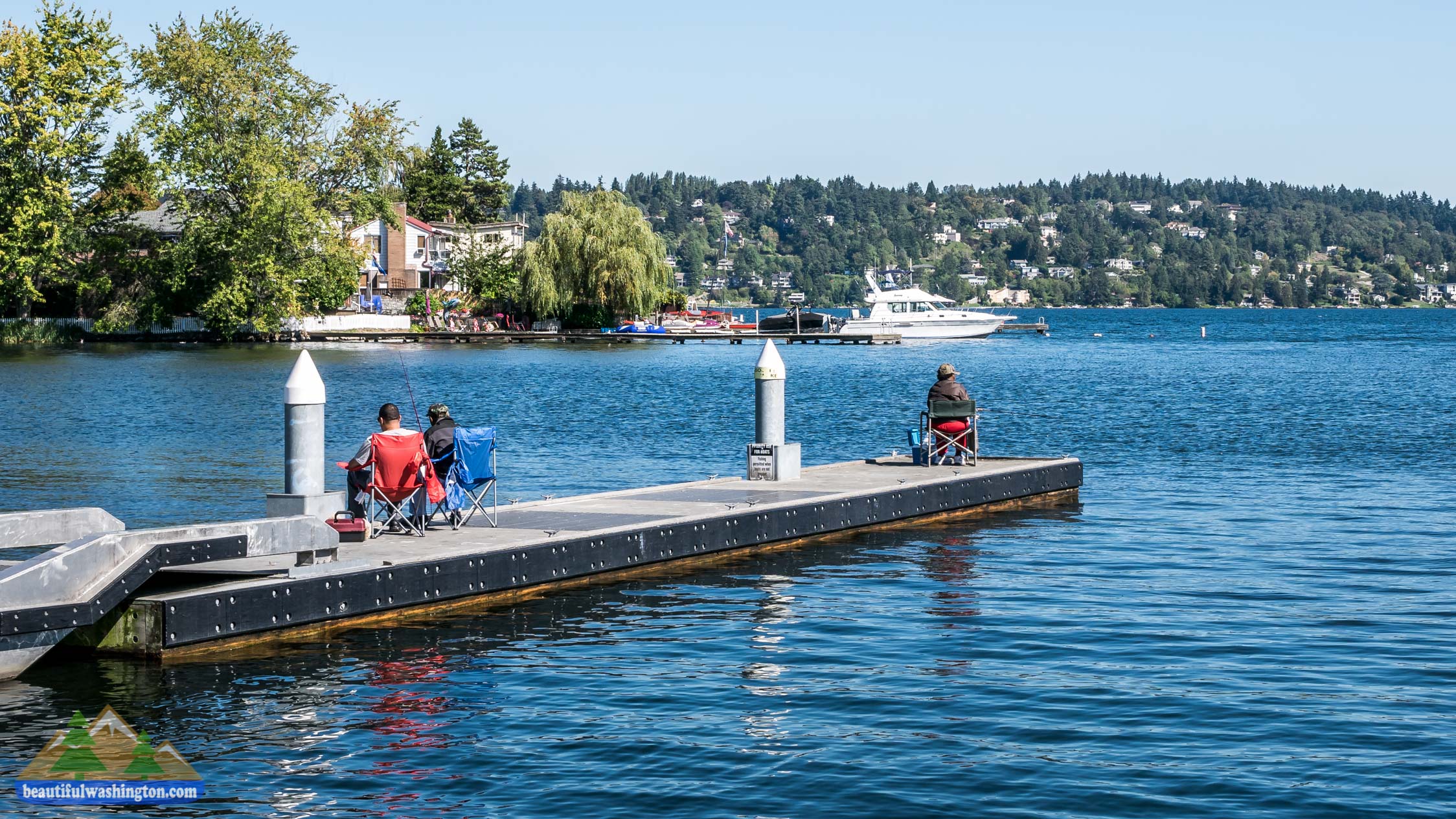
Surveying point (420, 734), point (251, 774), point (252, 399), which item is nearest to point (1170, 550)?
point (420, 734)

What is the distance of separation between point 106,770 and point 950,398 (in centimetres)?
1442

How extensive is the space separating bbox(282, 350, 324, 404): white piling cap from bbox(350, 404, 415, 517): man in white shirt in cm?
62

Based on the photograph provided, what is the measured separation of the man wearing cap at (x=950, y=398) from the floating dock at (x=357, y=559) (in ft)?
5.38

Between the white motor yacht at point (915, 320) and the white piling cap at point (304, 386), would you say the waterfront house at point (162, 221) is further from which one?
the white piling cap at point (304, 386)

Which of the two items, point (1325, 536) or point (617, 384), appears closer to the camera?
point (1325, 536)

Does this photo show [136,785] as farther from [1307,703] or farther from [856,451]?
[856,451]

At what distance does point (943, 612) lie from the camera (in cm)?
1567

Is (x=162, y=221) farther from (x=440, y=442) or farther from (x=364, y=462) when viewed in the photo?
(x=364, y=462)

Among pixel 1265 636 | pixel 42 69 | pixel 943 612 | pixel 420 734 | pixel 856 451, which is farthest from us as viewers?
pixel 42 69

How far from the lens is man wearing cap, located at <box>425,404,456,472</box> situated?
16.3 metres

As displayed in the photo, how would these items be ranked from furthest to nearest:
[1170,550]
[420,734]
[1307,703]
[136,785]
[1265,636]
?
1. [1170,550]
2. [1265,636]
3. [1307,703]
4. [420,734]
5. [136,785]

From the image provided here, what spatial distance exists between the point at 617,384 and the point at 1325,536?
38516mm

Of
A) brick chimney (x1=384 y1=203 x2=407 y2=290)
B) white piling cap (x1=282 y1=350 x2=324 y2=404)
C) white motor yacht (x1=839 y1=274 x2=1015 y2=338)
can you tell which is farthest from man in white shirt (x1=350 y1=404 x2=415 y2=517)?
brick chimney (x1=384 y1=203 x2=407 y2=290)

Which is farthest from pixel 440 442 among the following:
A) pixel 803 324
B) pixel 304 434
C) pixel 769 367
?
pixel 803 324
